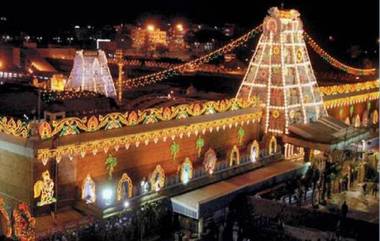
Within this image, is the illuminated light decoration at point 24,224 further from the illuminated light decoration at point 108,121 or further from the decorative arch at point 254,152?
the decorative arch at point 254,152

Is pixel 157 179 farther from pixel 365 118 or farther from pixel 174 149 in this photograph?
pixel 365 118

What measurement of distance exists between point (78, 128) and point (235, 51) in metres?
50.7

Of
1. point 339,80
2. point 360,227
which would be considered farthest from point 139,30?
point 360,227

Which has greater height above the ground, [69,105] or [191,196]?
[69,105]

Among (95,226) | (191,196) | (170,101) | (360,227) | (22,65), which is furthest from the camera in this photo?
(22,65)

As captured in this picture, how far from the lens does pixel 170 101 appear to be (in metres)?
26.1

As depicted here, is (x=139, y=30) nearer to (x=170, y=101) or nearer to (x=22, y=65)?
(x=22, y=65)

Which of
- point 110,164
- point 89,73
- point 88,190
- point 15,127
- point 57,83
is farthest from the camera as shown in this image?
point 57,83

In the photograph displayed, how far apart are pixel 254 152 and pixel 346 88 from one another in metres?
11.9

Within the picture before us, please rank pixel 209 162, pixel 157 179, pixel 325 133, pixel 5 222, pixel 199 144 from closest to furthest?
pixel 5 222
pixel 157 179
pixel 209 162
pixel 199 144
pixel 325 133

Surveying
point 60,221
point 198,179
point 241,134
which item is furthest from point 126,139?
point 241,134

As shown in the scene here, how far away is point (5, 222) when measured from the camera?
55.5ft

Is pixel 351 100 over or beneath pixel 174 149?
over

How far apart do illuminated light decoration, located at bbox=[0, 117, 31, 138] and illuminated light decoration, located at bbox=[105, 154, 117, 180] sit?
316cm
